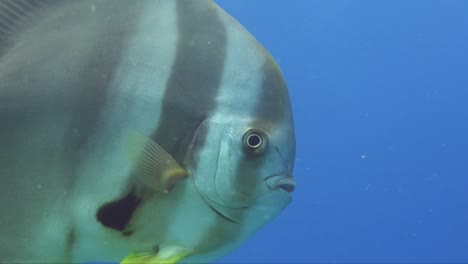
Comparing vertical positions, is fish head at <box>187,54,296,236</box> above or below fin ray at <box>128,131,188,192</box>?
above

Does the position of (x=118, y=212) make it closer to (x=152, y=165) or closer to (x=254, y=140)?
(x=152, y=165)

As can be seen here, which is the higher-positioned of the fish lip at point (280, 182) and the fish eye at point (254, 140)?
the fish eye at point (254, 140)

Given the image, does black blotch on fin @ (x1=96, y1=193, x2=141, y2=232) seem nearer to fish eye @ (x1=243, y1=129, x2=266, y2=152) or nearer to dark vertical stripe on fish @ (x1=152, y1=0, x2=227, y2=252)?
dark vertical stripe on fish @ (x1=152, y1=0, x2=227, y2=252)

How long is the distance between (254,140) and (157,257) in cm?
34

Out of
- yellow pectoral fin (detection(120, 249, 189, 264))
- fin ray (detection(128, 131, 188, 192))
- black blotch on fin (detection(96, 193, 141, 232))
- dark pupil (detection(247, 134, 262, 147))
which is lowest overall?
yellow pectoral fin (detection(120, 249, 189, 264))

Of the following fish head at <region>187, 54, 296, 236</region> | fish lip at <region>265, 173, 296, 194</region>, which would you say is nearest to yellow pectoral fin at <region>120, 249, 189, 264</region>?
fish head at <region>187, 54, 296, 236</region>

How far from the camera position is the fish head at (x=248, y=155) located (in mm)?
1311

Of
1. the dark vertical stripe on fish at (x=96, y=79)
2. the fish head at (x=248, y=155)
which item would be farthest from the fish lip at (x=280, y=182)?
the dark vertical stripe on fish at (x=96, y=79)

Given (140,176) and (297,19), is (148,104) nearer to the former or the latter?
(140,176)

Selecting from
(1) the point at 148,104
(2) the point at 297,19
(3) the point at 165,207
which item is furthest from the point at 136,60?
(2) the point at 297,19

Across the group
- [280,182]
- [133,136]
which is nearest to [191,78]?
[133,136]

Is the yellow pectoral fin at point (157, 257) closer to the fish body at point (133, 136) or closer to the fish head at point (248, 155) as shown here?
the fish body at point (133, 136)

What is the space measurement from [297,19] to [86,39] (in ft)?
51.0

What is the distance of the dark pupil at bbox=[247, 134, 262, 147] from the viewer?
1317 millimetres
